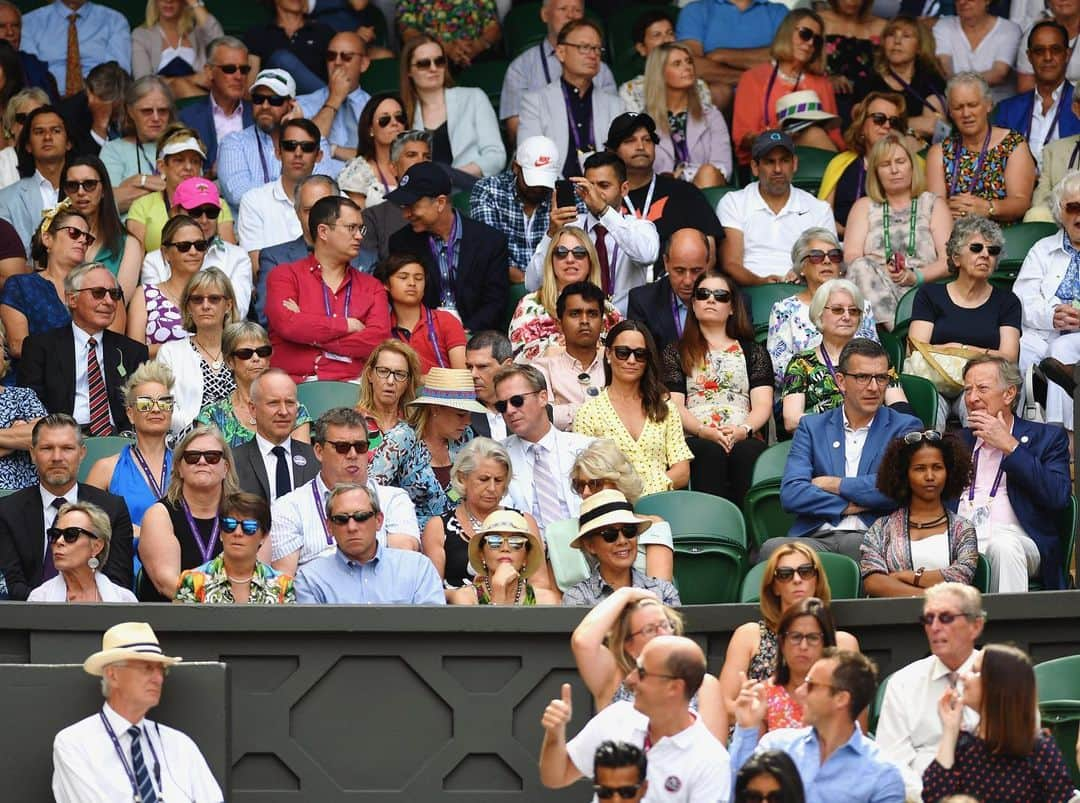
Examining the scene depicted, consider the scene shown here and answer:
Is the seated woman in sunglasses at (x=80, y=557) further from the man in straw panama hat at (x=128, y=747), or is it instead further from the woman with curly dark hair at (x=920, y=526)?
the woman with curly dark hair at (x=920, y=526)

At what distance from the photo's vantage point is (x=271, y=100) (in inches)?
504

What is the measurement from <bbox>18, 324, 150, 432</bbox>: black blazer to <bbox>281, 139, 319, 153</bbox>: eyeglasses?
197 cm

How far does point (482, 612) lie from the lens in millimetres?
8625

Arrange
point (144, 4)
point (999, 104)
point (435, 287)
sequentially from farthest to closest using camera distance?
point (144, 4), point (999, 104), point (435, 287)

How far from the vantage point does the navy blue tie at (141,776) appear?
7742 mm

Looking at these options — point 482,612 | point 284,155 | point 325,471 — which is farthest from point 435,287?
point 482,612

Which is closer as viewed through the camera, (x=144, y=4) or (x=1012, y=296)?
(x=1012, y=296)

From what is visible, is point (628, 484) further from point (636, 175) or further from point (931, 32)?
point (931, 32)

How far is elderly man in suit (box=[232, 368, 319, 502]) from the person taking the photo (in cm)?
985

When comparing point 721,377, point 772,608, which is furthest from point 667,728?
point 721,377

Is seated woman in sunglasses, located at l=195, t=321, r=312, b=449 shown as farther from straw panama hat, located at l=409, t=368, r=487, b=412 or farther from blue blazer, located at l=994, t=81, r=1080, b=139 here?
blue blazer, located at l=994, t=81, r=1080, b=139

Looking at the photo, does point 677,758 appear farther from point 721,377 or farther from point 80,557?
point 721,377

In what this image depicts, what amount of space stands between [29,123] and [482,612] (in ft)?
17.1

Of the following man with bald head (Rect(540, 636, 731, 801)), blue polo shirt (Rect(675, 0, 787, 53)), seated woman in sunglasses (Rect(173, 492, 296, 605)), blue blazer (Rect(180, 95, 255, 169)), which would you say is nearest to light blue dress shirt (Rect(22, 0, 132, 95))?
blue blazer (Rect(180, 95, 255, 169))
